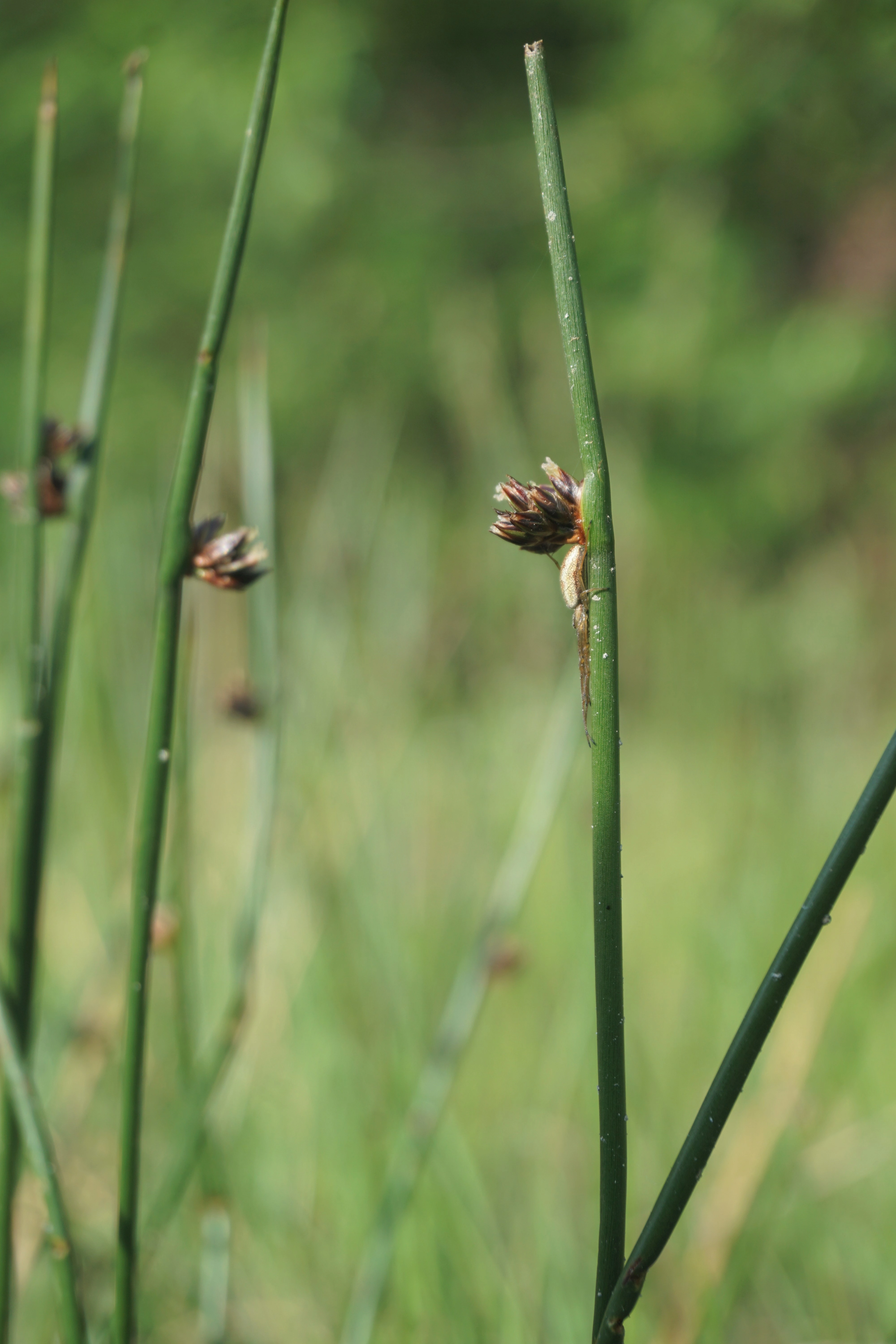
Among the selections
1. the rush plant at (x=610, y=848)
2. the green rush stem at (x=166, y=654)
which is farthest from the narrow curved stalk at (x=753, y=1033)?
the green rush stem at (x=166, y=654)

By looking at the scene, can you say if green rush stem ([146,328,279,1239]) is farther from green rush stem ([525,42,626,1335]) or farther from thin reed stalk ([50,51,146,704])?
green rush stem ([525,42,626,1335])

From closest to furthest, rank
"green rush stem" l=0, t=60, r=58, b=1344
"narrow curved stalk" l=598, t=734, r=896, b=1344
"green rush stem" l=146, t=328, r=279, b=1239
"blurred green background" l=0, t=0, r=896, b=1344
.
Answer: "narrow curved stalk" l=598, t=734, r=896, b=1344 → "green rush stem" l=0, t=60, r=58, b=1344 → "green rush stem" l=146, t=328, r=279, b=1239 → "blurred green background" l=0, t=0, r=896, b=1344

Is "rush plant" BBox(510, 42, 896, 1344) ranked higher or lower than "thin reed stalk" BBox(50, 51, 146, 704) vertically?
lower

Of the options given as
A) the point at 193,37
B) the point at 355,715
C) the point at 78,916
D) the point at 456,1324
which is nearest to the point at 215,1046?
the point at 456,1324

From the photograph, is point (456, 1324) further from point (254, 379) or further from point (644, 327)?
point (644, 327)

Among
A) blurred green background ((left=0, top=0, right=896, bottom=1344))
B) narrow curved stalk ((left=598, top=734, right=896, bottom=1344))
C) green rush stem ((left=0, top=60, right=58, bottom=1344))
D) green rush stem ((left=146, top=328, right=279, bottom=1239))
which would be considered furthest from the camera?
blurred green background ((left=0, top=0, right=896, bottom=1344))

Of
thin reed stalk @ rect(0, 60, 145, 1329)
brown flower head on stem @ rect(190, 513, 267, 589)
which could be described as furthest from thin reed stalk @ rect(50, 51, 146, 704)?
brown flower head on stem @ rect(190, 513, 267, 589)
